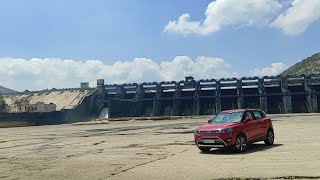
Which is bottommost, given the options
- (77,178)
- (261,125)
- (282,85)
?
(77,178)

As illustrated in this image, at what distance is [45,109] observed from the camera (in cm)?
9000

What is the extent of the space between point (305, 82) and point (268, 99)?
7.99m

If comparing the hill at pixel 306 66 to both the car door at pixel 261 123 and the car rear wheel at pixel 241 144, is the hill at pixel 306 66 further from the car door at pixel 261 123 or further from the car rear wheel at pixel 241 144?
the car rear wheel at pixel 241 144

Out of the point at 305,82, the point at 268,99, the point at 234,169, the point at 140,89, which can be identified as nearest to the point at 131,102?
the point at 140,89

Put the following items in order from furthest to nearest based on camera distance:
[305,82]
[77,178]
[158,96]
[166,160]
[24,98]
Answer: [24,98] < [158,96] < [305,82] < [166,160] < [77,178]

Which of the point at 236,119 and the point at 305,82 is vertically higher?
the point at 305,82

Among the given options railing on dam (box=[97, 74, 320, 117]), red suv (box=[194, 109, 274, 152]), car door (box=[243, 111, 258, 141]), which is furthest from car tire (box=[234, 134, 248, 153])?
railing on dam (box=[97, 74, 320, 117])

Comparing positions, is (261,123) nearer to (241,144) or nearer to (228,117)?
(228,117)

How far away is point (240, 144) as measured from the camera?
1520 centimetres

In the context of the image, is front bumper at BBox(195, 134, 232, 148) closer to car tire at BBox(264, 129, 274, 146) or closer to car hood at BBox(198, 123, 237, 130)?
car hood at BBox(198, 123, 237, 130)

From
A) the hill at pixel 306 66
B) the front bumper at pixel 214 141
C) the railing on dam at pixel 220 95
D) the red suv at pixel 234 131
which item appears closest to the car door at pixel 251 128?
the red suv at pixel 234 131

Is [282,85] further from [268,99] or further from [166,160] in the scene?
[166,160]

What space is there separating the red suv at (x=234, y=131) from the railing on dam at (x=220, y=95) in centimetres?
6491

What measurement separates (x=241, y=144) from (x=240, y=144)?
2.9 inches
